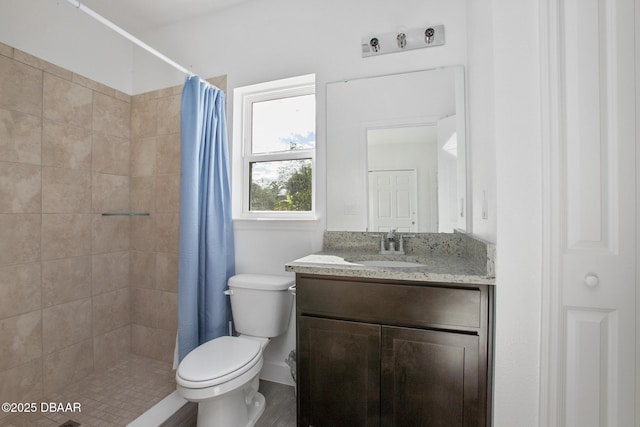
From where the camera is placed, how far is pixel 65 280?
5.97ft

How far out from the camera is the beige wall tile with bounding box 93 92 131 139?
2.04 m

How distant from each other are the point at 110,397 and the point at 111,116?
6.34ft

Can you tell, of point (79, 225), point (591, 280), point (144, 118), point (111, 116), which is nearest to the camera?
point (591, 280)

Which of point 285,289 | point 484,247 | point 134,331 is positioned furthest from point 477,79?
point 134,331

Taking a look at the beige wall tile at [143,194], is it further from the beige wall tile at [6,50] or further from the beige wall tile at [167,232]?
the beige wall tile at [6,50]

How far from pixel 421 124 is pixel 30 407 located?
274 centimetres

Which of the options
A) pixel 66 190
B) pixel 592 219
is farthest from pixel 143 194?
pixel 592 219

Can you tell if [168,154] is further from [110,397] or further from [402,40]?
[402,40]

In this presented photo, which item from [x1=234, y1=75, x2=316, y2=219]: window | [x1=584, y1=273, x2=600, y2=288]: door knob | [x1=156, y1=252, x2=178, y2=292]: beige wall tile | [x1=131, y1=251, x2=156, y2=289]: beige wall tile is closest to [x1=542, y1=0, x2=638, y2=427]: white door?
[x1=584, y1=273, x2=600, y2=288]: door knob

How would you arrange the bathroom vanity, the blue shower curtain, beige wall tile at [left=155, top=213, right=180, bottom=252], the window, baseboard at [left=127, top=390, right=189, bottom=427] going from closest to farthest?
the bathroom vanity
baseboard at [left=127, top=390, right=189, bottom=427]
the blue shower curtain
the window
beige wall tile at [left=155, top=213, right=180, bottom=252]

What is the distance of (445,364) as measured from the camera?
1.10 m

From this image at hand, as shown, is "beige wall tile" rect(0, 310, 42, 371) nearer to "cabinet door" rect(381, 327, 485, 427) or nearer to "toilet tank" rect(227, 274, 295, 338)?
"toilet tank" rect(227, 274, 295, 338)

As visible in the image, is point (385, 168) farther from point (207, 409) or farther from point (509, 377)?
point (207, 409)

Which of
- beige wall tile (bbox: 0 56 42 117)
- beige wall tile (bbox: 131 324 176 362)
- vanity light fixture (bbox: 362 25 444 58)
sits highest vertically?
vanity light fixture (bbox: 362 25 444 58)
